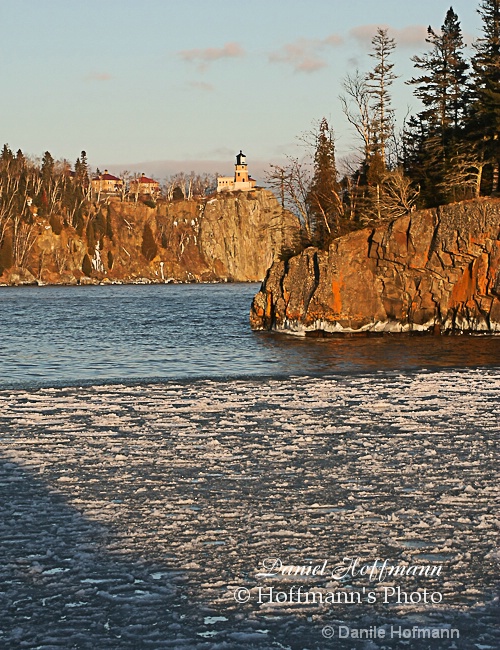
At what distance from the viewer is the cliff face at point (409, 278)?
42688 mm

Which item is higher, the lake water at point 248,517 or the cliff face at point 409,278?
the cliff face at point 409,278

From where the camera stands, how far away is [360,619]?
626 centimetres

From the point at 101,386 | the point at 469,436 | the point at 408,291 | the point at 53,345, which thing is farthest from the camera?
the point at 408,291

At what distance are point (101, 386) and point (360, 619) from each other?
15636 mm

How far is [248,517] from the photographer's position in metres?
8.74

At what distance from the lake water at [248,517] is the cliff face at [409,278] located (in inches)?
940

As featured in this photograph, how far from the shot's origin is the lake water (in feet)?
20.4

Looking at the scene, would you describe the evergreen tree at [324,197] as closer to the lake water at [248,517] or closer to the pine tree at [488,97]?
the pine tree at [488,97]

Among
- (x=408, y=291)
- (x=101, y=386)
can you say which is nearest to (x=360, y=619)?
(x=101, y=386)

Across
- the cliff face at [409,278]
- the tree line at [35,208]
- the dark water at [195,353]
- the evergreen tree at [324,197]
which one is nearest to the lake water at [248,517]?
the dark water at [195,353]

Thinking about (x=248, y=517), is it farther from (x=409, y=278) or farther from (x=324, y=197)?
(x=324, y=197)

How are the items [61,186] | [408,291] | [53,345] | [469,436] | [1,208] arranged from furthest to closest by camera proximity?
[61,186]
[1,208]
[408,291]
[53,345]
[469,436]

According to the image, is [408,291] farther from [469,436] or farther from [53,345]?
[469,436]

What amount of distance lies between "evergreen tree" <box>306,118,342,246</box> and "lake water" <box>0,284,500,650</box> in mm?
34896
